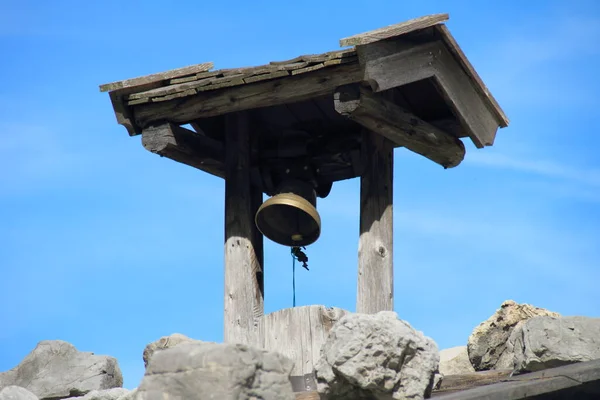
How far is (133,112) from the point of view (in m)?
8.73

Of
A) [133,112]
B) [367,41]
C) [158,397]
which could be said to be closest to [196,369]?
[158,397]

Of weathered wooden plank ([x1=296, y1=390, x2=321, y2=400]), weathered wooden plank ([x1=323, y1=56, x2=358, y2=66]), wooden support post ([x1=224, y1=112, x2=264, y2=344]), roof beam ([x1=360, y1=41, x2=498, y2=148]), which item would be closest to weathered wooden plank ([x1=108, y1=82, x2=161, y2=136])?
wooden support post ([x1=224, y1=112, x2=264, y2=344])

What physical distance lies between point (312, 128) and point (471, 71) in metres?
1.42

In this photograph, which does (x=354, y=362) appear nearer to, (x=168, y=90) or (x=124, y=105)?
(x=168, y=90)

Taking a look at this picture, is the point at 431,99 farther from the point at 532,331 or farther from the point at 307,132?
the point at 532,331

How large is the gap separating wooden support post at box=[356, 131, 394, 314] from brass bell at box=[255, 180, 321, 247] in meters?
0.41

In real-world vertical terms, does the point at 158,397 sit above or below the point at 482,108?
below

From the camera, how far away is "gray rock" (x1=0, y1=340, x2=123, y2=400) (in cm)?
946

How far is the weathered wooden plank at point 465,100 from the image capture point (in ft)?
26.6

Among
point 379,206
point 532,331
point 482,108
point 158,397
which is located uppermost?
point 482,108

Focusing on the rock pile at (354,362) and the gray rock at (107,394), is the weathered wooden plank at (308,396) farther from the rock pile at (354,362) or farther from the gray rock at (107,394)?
the gray rock at (107,394)

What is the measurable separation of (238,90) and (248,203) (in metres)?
0.89

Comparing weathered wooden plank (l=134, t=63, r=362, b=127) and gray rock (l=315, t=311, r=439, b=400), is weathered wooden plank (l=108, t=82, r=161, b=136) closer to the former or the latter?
weathered wooden plank (l=134, t=63, r=362, b=127)

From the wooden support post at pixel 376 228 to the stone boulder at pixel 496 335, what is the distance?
0.92 m
